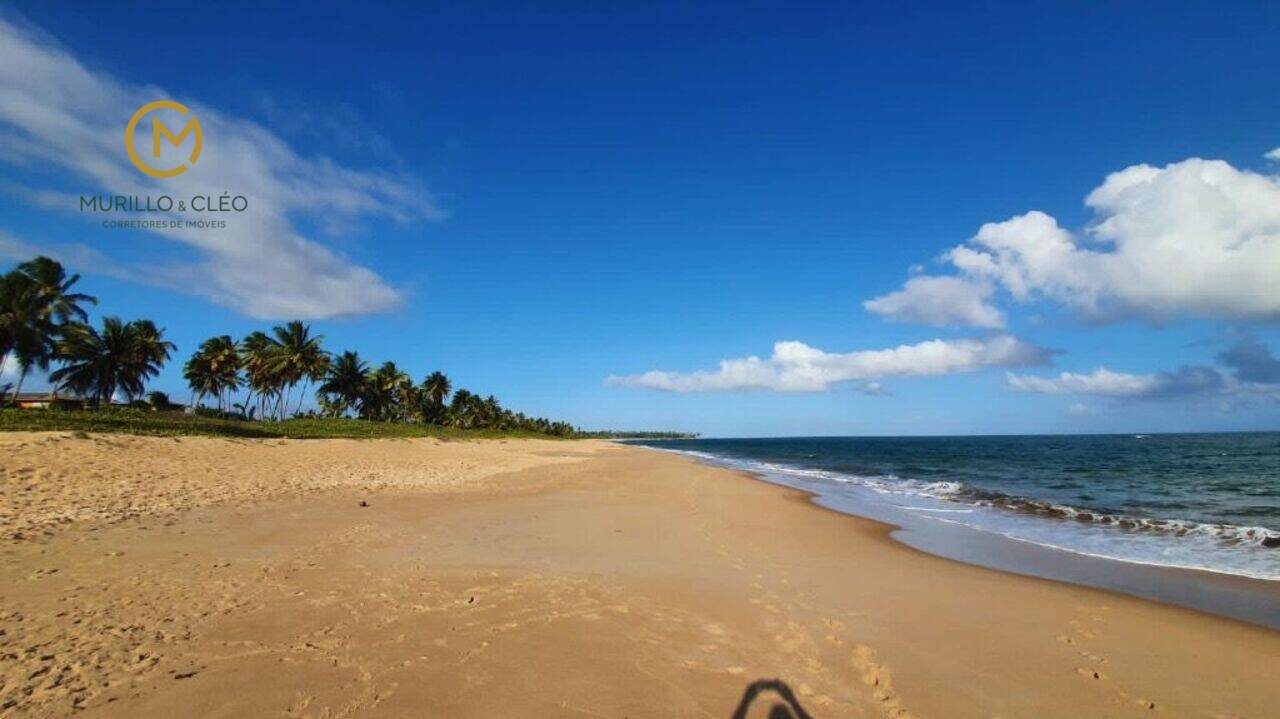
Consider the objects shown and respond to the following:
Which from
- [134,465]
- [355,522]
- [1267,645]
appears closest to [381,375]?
[134,465]

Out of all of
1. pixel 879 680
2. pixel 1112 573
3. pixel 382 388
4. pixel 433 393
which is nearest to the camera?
pixel 879 680

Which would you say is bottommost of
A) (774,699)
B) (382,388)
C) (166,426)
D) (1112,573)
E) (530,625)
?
(1112,573)

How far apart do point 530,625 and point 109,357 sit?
7104 centimetres

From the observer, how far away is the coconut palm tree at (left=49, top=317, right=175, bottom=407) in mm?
52219

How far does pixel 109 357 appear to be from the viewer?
54812mm

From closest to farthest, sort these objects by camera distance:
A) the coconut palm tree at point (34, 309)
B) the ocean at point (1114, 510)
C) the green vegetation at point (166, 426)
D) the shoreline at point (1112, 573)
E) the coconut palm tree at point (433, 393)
A: the shoreline at point (1112, 573) → the ocean at point (1114, 510) → the green vegetation at point (166, 426) → the coconut palm tree at point (34, 309) → the coconut palm tree at point (433, 393)

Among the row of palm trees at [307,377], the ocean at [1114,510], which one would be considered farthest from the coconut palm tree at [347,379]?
the ocean at [1114,510]

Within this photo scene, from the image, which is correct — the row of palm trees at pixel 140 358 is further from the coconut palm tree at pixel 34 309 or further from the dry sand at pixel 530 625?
the dry sand at pixel 530 625

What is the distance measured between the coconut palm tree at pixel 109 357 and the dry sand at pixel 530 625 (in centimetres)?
5425

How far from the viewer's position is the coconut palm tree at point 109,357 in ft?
171

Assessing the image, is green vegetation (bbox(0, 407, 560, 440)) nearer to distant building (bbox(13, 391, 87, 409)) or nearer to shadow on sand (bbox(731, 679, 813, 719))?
distant building (bbox(13, 391, 87, 409))

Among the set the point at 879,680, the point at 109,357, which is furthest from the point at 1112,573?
the point at 109,357

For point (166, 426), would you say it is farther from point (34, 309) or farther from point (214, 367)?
point (214, 367)

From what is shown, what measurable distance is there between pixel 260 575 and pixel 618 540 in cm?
677
